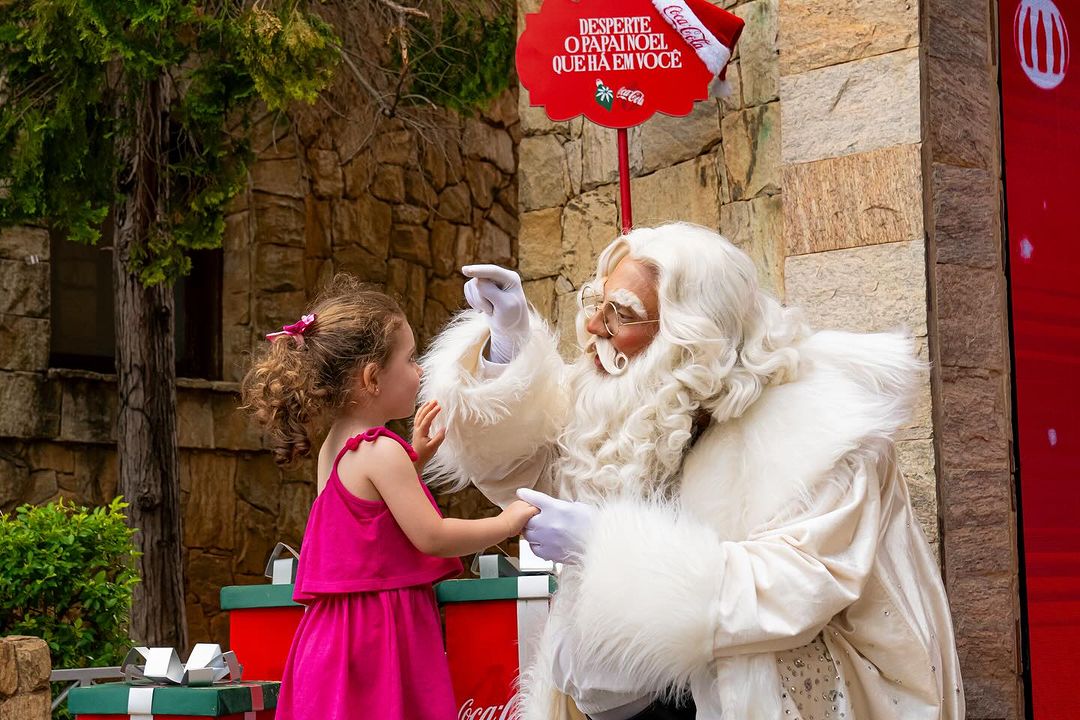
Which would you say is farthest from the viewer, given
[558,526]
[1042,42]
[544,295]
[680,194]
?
[544,295]

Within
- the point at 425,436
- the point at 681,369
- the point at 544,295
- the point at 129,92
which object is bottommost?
the point at 425,436

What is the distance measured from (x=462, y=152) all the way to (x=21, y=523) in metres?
5.73

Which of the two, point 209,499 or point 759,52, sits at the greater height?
point 759,52

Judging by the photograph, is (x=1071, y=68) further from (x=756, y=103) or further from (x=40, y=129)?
(x=40, y=129)

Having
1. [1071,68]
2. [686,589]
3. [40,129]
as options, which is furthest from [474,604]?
A: [40,129]

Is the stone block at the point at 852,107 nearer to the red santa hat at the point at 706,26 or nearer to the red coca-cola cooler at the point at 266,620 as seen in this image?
the red santa hat at the point at 706,26

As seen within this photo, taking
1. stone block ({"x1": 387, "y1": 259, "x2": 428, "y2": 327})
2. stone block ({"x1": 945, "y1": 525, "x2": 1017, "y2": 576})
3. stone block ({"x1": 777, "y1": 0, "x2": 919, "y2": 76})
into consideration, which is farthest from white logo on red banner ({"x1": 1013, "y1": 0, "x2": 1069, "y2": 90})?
stone block ({"x1": 387, "y1": 259, "x2": 428, "y2": 327})

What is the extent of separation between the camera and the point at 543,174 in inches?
208

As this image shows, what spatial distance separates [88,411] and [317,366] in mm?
5157

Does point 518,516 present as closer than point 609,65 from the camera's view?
Yes

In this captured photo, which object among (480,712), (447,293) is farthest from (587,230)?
(447,293)

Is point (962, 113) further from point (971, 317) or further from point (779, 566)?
point (779, 566)

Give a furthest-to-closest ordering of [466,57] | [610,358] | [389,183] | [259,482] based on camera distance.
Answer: [389,183], [259,482], [466,57], [610,358]

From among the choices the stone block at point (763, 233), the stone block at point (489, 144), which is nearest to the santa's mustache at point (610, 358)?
the stone block at point (763, 233)
